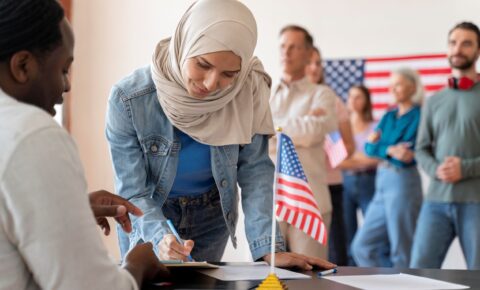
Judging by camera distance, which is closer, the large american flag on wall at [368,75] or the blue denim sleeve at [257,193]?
the blue denim sleeve at [257,193]

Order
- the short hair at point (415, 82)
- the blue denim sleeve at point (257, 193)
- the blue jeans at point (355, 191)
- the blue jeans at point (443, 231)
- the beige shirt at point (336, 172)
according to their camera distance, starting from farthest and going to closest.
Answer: the blue jeans at point (355, 191) → the short hair at point (415, 82) → the beige shirt at point (336, 172) → the blue jeans at point (443, 231) → the blue denim sleeve at point (257, 193)

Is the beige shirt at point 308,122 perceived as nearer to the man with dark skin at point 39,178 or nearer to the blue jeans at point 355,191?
the blue jeans at point 355,191

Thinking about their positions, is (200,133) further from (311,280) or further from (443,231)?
(443,231)

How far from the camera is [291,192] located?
1.90 m

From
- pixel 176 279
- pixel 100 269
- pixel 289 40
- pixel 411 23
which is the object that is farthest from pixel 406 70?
pixel 100 269

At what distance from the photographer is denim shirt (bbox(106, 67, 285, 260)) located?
2.15 m

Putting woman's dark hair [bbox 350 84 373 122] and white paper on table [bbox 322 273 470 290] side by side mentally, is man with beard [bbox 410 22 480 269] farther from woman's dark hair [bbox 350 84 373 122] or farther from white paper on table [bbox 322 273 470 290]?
white paper on table [bbox 322 273 470 290]

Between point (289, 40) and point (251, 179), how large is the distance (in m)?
2.05

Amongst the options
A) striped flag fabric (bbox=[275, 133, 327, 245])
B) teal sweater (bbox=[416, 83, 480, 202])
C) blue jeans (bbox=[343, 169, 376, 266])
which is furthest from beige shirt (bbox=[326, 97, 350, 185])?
striped flag fabric (bbox=[275, 133, 327, 245])

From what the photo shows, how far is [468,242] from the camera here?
402 cm

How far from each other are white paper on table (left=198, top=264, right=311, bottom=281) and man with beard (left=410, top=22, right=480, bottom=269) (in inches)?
93.6

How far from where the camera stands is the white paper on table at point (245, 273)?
1.72 metres

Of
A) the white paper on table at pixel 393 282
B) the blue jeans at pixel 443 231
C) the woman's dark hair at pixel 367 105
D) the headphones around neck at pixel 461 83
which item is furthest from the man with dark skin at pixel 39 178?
the woman's dark hair at pixel 367 105

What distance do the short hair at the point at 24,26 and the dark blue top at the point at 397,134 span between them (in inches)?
156
